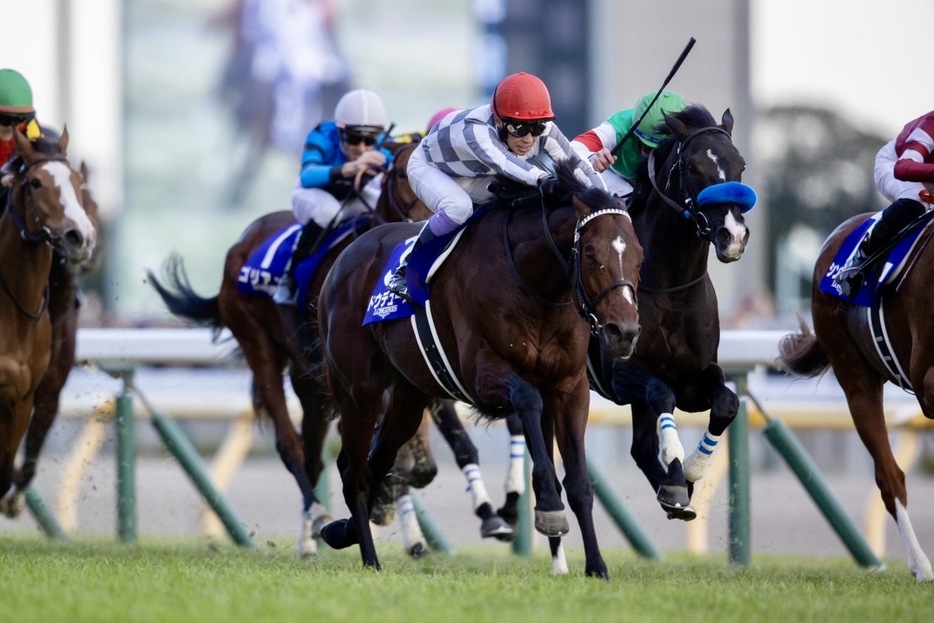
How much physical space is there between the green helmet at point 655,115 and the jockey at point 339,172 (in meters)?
1.53

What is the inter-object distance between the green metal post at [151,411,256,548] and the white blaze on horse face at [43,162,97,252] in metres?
2.10

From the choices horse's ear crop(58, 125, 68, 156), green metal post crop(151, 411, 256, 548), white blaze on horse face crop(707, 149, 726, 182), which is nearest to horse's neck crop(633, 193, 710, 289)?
white blaze on horse face crop(707, 149, 726, 182)

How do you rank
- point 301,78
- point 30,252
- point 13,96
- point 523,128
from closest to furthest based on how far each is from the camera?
point 523,128 < point 30,252 < point 13,96 < point 301,78

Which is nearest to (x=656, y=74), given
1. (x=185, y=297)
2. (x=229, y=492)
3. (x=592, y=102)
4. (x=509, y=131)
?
(x=592, y=102)

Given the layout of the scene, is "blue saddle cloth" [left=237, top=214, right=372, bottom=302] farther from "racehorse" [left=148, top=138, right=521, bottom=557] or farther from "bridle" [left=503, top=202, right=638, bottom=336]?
"bridle" [left=503, top=202, right=638, bottom=336]

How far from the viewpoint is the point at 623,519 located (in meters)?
8.73

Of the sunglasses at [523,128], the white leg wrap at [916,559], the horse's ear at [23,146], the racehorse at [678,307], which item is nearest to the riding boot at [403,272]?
the sunglasses at [523,128]

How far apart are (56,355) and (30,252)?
3.56 feet

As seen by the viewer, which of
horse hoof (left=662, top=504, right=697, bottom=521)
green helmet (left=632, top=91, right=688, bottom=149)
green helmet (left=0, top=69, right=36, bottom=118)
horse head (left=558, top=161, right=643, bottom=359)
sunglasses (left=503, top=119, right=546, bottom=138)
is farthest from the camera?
green helmet (left=0, top=69, right=36, bottom=118)

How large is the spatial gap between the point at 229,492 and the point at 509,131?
8023 millimetres

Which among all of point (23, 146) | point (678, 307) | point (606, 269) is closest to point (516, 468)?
point (678, 307)

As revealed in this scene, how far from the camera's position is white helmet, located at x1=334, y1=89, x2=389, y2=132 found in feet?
26.9

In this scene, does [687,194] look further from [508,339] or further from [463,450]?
[463,450]

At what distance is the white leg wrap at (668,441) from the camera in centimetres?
632
